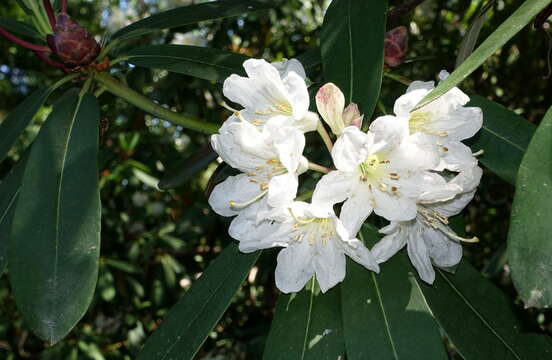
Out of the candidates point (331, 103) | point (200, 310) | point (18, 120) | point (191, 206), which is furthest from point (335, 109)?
point (191, 206)

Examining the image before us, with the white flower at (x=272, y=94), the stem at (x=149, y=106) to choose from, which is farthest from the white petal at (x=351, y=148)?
the stem at (x=149, y=106)

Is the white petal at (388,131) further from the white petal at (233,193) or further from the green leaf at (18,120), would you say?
the green leaf at (18,120)

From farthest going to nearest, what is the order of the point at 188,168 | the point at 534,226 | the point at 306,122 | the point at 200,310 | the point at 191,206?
1. the point at 191,206
2. the point at 188,168
3. the point at 200,310
4. the point at 306,122
5. the point at 534,226

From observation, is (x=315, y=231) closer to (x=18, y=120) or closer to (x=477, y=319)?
(x=477, y=319)

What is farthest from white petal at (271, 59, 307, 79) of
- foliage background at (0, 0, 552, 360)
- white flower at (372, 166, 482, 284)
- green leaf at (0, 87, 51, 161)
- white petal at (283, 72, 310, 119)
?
foliage background at (0, 0, 552, 360)

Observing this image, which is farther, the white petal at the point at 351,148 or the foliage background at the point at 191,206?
the foliage background at the point at 191,206

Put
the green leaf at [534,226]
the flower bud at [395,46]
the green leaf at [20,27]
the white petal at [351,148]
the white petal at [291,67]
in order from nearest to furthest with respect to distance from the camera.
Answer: the green leaf at [534,226], the white petal at [351,148], the white petal at [291,67], the flower bud at [395,46], the green leaf at [20,27]

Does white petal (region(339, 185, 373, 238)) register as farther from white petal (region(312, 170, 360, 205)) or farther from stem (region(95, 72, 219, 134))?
stem (region(95, 72, 219, 134))
